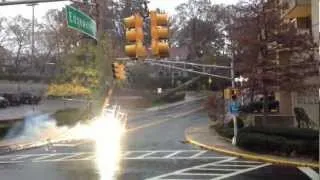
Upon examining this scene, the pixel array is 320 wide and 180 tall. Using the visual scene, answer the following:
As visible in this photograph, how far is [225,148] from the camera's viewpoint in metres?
29.3

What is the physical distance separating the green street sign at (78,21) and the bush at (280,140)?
27.7 ft

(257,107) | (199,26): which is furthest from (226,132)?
(199,26)

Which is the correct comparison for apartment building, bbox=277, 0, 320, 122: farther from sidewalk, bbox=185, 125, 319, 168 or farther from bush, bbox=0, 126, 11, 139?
bush, bbox=0, 126, 11, 139

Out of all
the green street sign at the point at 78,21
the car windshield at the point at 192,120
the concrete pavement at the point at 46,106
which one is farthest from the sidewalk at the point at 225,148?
the concrete pavement at the point at 46,106

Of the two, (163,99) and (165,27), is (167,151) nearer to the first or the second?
(165,27)

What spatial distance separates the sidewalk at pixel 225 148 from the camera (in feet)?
77.0

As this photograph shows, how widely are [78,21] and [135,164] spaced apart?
5.77 m

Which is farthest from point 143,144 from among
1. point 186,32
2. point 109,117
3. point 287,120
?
point 186,32

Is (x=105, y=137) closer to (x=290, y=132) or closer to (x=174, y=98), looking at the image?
(x=290, y=132)

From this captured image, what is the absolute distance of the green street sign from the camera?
68.6ft

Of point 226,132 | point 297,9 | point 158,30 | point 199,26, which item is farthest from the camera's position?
point 199,26

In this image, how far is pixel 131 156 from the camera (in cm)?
2727

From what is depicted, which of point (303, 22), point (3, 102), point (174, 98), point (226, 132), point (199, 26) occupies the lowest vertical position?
point (226, 132)

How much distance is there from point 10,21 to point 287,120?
79.4m
